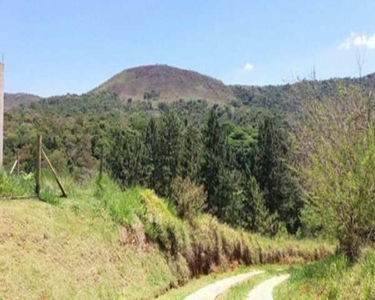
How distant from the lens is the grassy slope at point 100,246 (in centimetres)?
1184

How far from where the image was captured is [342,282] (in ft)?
36.4

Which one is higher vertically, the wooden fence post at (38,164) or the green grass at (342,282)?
the wooden fence post at (38,164)

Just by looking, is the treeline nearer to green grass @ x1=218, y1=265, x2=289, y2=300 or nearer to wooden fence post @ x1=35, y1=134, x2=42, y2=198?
green grass @ x1=218, y1=265, x2=289, y2=300

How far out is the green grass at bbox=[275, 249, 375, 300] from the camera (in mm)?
9797

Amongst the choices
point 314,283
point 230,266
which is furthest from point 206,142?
point 314,283

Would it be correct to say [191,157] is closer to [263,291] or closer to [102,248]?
[263,291]

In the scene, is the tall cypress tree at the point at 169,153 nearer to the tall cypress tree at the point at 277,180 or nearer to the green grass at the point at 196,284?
the tall cypress tree at the point at 277,180

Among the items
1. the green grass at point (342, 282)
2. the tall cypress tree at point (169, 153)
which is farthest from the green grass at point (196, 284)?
the tall cypress tree at point (169, 153)

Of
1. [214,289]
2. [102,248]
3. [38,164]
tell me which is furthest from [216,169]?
[38,164]

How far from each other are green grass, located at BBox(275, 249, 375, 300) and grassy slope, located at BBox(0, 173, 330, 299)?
18.4 ft

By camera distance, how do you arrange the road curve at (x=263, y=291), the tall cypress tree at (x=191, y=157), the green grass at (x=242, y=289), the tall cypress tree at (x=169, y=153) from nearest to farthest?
the road curve at (x=263, y=291), the green grass at (x=242, y=289), the tall cypress tree at (x=191, y=157), the tall cypress tree at (x=169, y=153)

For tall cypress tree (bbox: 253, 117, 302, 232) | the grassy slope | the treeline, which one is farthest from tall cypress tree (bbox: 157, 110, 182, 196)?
the grassy slope

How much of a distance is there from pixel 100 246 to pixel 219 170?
35.9 meters

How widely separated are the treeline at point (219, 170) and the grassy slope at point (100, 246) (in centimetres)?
2332
